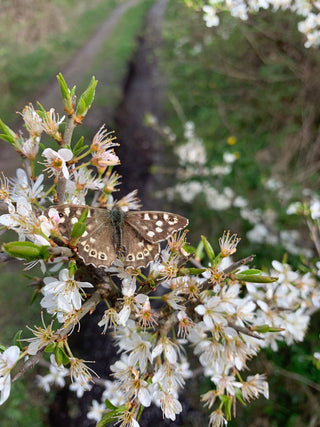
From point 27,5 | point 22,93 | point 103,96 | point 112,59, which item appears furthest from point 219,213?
point 27,5

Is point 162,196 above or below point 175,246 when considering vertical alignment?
below

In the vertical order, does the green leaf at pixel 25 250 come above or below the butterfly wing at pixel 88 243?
above

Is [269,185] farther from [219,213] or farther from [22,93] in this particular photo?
[22,93]

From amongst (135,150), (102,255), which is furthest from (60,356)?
(135,150)

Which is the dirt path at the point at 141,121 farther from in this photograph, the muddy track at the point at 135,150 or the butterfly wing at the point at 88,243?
the butterfly wing at the point at 88,243

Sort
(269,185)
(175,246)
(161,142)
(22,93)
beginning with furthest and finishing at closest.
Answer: (22,93) → (161,142) → (269,185) → (175,246)

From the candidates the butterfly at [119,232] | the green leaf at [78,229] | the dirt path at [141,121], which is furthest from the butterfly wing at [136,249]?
the dirt path at [141,121]

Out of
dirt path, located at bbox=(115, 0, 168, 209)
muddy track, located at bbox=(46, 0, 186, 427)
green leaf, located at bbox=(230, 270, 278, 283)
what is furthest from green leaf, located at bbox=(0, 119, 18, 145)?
dirt path, located at bbox=(115, 0, 168, 209)
